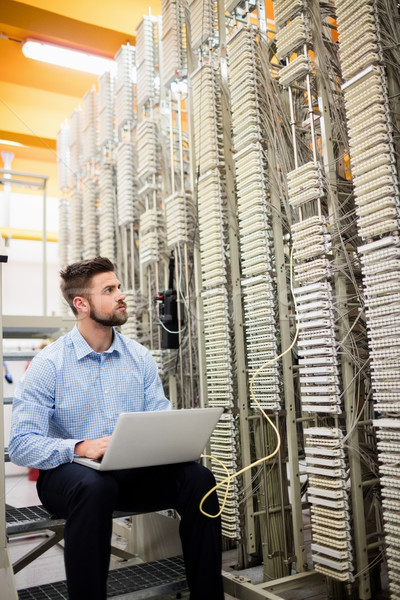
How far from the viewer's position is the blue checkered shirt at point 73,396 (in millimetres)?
1877

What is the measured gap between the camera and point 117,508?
2.01m

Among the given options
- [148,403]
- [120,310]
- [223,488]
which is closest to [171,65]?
[120,310]

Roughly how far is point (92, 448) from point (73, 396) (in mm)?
293

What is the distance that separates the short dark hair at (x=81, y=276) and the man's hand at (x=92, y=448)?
65 centimetres

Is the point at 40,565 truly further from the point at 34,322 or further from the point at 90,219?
the point at 90,219

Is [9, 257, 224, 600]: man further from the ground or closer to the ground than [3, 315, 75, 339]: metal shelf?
closer to the ground

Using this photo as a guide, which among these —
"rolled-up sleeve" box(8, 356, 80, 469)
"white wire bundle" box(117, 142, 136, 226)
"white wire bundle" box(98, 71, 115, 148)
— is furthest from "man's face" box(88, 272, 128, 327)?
"white wire bundle" box(98, 71, 115, 148)

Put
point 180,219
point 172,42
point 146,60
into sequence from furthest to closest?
point 146,60 → point 172,42 → point 180,219

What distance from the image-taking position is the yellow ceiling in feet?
15.4

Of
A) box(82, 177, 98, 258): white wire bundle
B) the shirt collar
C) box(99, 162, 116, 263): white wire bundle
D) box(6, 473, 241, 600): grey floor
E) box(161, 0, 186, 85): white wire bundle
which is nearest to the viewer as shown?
the shirt collar

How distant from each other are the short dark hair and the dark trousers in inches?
30.1

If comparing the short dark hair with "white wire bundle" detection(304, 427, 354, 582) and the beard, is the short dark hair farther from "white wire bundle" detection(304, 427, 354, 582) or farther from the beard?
"white wire bundle" detection(304, 427, 354, 582)

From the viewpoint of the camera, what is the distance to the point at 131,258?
4461mm

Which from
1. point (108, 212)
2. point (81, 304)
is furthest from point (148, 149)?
point (81, 304)
